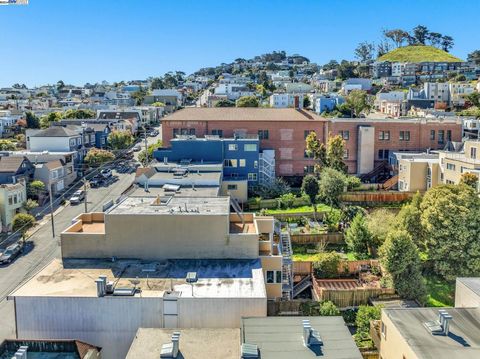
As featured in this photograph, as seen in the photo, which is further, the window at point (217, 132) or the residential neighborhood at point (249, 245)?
the window at point (217, 132)

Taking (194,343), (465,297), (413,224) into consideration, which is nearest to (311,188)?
(413,224)

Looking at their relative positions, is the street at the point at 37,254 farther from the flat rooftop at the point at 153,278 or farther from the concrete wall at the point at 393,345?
the concrete wall at the point at 393,345

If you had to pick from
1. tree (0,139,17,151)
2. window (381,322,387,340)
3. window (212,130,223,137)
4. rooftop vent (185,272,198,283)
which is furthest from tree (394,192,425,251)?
tree (0,139,17,151)

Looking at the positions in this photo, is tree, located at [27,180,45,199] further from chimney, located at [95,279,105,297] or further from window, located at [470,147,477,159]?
window, located at [470,147,477,159]

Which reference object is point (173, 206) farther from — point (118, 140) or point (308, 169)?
point (118, 140)

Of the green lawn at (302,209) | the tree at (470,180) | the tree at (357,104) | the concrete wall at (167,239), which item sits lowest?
the green lawn at (302,209)

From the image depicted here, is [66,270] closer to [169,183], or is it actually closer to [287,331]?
[287,331]

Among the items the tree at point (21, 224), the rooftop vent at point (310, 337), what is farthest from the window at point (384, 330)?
the tree at point (21, 224)
